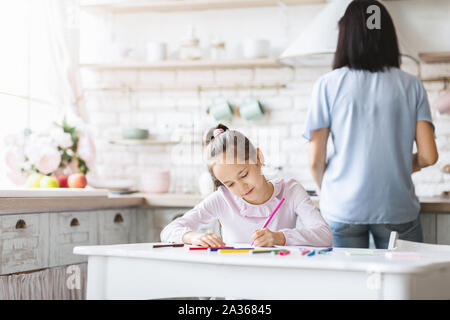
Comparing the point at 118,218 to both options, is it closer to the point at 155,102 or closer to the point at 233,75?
the point at 155,102

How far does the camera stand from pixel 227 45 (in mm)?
3641

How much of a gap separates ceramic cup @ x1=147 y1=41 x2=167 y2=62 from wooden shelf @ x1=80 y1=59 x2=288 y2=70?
5 cm

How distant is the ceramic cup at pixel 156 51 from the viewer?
357 centimetres

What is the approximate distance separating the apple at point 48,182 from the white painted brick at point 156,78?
114 cm

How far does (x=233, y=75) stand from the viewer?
3.63 m

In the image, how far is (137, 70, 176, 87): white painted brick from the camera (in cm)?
373

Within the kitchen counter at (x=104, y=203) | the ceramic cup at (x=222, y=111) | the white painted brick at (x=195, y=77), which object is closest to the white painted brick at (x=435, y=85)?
the kitchen counter at (x=104, y=203)

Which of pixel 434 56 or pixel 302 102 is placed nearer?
pixel 434 56

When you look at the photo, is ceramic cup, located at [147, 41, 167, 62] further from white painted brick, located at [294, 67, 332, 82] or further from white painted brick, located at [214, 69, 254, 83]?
white painted brick, located at [294, 67, 332, 82]

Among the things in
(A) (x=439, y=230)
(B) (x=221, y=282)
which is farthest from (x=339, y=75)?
(B) (x=221, y=282)

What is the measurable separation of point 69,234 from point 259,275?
1530 mm

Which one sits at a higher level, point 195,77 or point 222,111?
point 195,77

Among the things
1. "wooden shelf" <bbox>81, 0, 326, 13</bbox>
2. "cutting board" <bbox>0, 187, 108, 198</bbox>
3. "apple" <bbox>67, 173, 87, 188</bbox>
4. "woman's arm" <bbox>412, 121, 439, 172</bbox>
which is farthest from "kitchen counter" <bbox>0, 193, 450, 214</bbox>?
"wooden shelf" <bbox>81, 0, 326, 13</bbox>

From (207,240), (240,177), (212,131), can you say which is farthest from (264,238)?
(212,131)
